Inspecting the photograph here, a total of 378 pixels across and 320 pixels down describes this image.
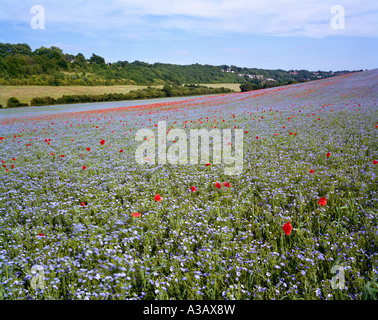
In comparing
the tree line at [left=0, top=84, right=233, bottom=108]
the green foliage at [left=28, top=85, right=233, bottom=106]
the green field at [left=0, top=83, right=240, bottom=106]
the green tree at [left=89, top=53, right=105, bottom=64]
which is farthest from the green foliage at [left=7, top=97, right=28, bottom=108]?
the green tree at [left=89, top=53, right=105, bottom=64]

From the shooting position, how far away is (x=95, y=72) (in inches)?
3083

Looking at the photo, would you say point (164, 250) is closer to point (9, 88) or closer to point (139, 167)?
point (139, 167)

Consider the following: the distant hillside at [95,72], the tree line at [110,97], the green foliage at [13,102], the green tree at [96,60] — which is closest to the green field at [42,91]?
the green foliage at [13,102]

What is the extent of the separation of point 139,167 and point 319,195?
18.1ft

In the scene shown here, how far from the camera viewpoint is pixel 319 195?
5.19 m

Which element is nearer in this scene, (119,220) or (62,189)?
(119,220)

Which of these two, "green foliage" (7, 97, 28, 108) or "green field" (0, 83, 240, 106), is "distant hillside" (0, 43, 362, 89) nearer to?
"green field" (0, 83, 240, 106)

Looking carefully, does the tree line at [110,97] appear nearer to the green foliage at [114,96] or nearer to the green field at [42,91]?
the green foliage at [114,96]

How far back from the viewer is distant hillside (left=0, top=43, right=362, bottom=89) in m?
36.9

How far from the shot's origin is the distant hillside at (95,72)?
1453 inches
